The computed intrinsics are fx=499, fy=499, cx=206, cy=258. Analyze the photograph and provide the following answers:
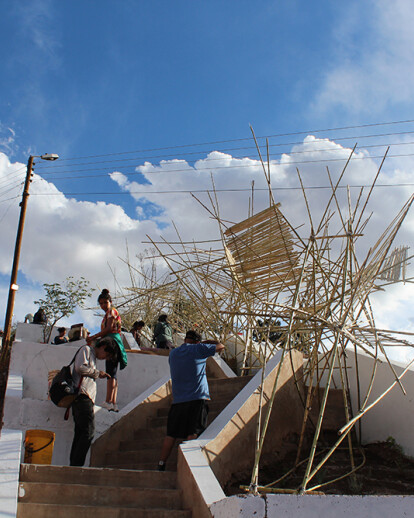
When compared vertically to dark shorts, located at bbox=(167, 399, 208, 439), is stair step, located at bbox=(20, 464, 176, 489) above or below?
below

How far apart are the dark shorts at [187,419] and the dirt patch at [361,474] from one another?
57 cm

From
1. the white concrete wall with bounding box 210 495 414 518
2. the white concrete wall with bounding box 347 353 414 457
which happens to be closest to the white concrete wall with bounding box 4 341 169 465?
the white concrete wall with bounding box 347 353 414 457

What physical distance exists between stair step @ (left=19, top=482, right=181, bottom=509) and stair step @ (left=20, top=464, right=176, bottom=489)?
0.23 m

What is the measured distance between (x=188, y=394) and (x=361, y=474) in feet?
5.38

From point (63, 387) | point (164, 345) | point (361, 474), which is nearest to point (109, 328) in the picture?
point (63, 387)

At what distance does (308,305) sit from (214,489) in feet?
8.36

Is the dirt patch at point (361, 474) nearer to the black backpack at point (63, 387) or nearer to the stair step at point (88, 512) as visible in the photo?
the stair step at point (88, 512)

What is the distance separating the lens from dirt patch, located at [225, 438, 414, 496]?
12.8 ft

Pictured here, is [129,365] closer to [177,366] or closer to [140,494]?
[177,366]

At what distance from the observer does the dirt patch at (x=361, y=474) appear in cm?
390

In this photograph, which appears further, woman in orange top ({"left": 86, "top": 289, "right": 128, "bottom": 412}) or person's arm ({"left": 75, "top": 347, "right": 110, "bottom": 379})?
woman in orange top ({"left": 86, "top": 289, "right": 128, "bottom": 412})

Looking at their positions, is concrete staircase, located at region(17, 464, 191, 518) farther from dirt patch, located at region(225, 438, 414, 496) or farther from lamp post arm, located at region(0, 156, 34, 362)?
lamp post arm, located at region(0, 156, 34, 362)

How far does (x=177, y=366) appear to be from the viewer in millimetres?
4730

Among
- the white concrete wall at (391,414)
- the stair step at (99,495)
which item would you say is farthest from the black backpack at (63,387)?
the white concrete wall at (391,414)
